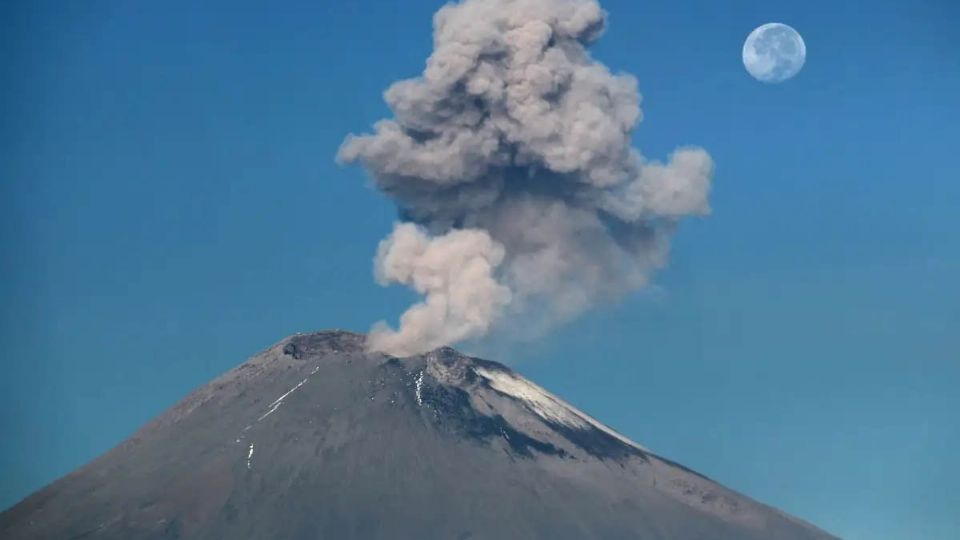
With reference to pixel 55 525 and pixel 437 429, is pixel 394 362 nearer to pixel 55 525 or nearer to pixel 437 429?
pixel 437 429

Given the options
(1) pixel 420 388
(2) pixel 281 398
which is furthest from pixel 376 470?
(2) pixel 281 398

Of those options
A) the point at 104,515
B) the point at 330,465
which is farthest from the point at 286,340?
the point at 104,515

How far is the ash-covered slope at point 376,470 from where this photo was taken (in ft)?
220

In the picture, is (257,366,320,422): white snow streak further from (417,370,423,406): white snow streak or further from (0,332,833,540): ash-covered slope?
(417,370,423,406): white snow streak

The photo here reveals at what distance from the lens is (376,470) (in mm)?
70312

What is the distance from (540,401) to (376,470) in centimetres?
921

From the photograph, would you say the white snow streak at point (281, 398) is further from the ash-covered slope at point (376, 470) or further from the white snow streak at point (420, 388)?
the white snow streak at point (420, 388)

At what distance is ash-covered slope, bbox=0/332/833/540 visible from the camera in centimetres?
6712

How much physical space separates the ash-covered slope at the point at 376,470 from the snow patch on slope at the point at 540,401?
0.30 feet

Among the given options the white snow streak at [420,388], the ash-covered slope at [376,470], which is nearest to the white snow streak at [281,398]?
the ash-covered slope at [376,470]

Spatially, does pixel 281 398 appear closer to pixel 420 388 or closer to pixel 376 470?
pixel 420 388

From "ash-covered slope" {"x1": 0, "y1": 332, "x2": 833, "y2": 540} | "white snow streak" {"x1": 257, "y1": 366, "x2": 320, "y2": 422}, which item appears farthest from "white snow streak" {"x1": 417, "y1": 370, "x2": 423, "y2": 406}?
"white snow streak" {"x1": 257, "y1": 366, "x2": 320, "y2": 422}

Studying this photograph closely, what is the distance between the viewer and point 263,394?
74125 millimetres

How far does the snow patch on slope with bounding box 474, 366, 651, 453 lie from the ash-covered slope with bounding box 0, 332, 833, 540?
0.09 metres
